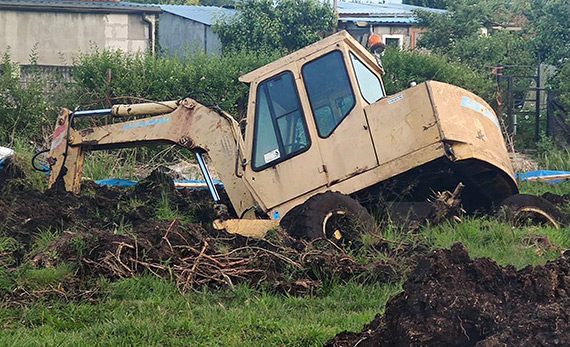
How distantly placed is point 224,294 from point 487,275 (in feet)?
9.61

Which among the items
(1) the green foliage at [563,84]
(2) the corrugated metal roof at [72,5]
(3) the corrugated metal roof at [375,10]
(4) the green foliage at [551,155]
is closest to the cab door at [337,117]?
(4) the green foliage at [551,155]

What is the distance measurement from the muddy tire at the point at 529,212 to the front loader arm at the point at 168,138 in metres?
2.96

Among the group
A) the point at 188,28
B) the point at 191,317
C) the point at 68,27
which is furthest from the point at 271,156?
the point at 188,28

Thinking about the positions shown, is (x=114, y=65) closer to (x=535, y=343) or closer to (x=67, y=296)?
(x=67, y=296)

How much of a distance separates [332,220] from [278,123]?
1.47m

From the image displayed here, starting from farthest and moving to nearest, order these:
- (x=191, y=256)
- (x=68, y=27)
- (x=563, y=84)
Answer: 1. (x=68, y=27)
2. (x=563, y=84)
3. (x=191, y=256)

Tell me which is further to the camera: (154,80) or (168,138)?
(154,80)

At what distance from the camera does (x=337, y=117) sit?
377 inches

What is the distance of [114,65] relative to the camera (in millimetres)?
18188

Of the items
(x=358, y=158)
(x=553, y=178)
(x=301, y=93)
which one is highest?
(x=301, y=93)

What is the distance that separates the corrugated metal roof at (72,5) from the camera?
2638 cm

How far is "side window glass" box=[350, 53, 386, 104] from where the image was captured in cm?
988

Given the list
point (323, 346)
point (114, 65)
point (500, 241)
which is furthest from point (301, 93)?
point (114, 65)

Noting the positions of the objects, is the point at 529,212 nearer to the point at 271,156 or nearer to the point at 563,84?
the point at 271,156
